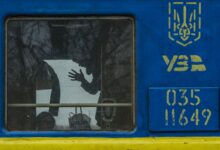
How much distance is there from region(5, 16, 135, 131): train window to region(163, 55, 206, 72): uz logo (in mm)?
220

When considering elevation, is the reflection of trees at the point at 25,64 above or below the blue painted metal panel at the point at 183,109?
above

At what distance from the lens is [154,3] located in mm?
4043

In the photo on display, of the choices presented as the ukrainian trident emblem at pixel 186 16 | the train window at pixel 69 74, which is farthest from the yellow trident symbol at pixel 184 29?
the train window at pixel 69 74

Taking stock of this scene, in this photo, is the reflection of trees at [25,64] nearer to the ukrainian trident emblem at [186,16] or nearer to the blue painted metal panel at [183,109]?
the blue painted metal panel at [183,109]

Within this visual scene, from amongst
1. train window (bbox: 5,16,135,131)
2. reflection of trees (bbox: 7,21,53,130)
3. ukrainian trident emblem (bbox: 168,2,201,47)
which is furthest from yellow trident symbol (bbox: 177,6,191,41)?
reflection of trees (bbox: 7,21,53,130)

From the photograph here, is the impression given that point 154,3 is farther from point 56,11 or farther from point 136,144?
point 136,144

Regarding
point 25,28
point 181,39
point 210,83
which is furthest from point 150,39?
point 25,28

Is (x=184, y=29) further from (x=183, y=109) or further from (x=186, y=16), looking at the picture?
(x=183, y=109)

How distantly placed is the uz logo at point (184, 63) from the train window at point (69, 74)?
22 centimetres

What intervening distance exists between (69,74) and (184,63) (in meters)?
0.67

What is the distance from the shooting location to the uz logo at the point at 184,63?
4027mm

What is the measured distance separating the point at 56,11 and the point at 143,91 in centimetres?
68

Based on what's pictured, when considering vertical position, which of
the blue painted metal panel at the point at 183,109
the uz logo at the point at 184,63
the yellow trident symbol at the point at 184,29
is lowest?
the blue painted metal panel at the point at 183,109

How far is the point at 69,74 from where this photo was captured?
4039mm
